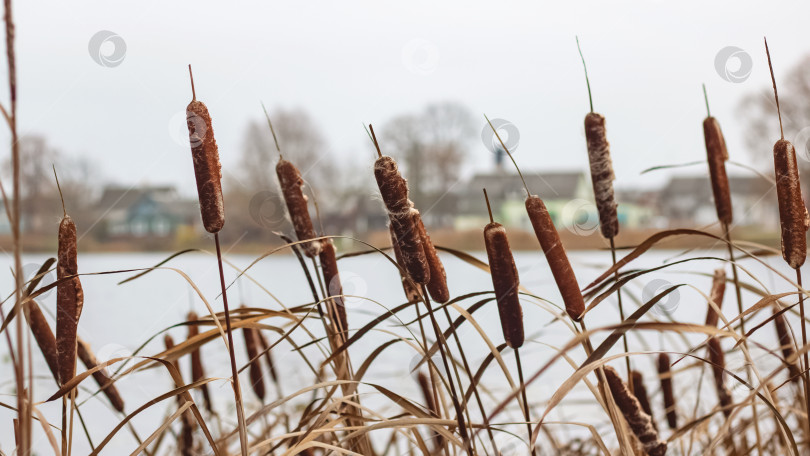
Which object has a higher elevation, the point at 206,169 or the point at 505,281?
the point at 206,169

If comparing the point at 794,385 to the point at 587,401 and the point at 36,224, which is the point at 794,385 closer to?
the point at 587,401

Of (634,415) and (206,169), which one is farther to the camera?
(634,415)

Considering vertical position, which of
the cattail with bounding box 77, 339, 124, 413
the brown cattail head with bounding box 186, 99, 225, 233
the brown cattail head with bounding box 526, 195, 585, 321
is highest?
the brown cattail head with bounding box 186, 99, 225, 233

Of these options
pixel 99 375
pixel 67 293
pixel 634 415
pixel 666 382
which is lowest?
pixel 666 382

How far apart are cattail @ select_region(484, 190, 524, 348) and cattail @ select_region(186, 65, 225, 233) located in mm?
239

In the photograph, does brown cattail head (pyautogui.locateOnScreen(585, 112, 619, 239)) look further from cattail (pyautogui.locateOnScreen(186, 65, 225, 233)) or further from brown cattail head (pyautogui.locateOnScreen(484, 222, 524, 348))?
cattail (pyautogui.locateOnScreen(186, 65, 225, 233))

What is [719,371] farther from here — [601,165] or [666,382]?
[601,165]

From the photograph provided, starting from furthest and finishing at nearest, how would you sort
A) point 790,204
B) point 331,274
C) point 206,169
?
point 331,274, point 790,204, point 206,169

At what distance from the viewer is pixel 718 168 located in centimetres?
106

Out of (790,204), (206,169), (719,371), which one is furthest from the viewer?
(719,371)

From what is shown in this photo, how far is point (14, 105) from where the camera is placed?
412 millimetres

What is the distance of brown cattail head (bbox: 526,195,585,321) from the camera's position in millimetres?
672

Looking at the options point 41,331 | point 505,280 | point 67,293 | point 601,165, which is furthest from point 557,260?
point 41,331

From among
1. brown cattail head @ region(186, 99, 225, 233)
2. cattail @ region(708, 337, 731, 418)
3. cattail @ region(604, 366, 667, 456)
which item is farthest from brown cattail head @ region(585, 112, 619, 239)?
brown cattail head @ region(186, 99, 225, 233)
